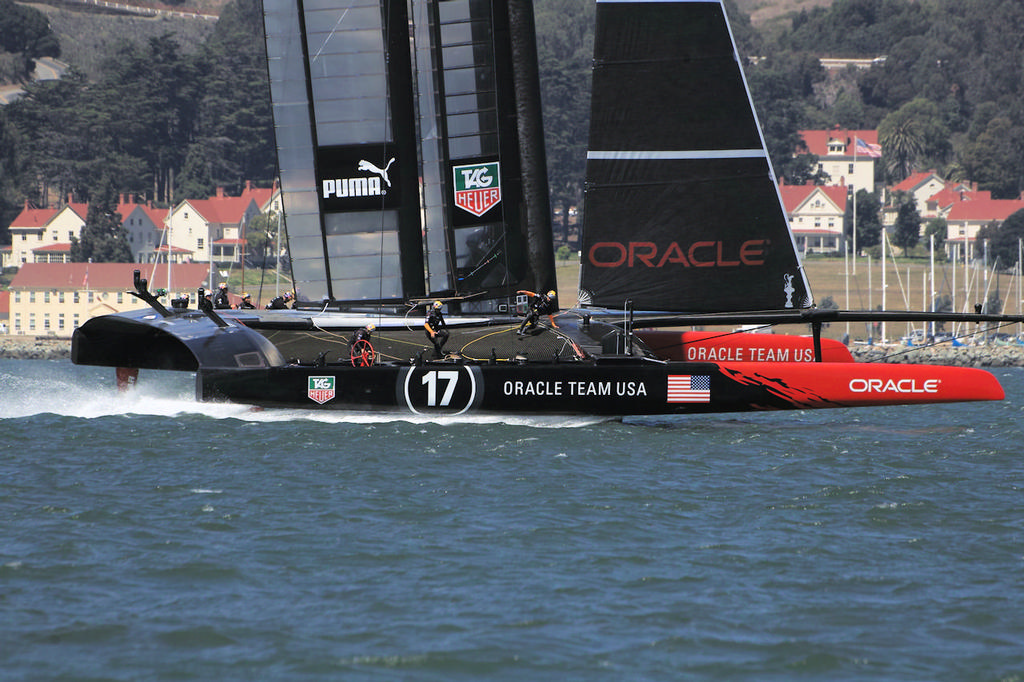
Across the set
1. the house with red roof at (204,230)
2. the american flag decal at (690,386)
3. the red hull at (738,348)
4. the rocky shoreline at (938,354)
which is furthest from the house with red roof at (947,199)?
the american flag decal at (690,386)

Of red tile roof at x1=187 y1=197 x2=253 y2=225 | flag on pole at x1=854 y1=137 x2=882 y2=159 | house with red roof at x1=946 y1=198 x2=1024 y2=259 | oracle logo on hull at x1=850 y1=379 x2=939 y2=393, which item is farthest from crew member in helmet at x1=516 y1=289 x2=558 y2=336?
flag on pole at x1=854 y1=137 x2=882 y2=159

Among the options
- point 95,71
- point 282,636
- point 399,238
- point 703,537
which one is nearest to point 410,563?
point 282,636

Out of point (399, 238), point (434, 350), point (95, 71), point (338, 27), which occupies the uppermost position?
point (95, 71)

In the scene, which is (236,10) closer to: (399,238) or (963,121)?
(963,121)

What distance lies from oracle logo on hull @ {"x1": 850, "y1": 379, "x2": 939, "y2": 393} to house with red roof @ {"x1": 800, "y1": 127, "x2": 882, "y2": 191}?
104 metres

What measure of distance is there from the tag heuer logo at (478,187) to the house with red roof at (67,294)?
175 ft

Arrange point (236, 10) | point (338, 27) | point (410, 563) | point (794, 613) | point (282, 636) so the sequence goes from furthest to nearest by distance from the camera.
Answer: point (236, 10), point (338, 27), point (410, 563), point (794, 613), point (282, 636)

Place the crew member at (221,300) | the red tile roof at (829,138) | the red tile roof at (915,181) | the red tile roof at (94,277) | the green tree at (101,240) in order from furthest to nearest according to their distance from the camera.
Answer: the red tile roof at (829,138), the red tile roof at (915,181), the green tree at (101,240), the red tile roof at (94,277), the crew member at (221,300)

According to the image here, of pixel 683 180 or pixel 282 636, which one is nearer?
pixel 282 636

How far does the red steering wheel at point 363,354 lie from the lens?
15.1 meters

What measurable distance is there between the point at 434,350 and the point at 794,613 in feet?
26.6

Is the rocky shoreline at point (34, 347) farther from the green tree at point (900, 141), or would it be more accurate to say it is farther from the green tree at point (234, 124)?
the green tree at point (900, 141)

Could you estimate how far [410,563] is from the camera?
28.0 feet

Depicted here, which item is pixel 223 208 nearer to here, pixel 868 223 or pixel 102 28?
pixel 868 223
